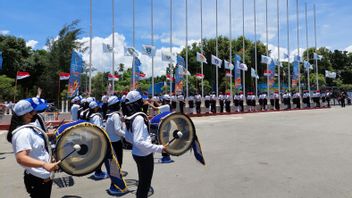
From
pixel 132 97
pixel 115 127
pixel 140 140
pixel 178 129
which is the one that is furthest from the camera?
pixel 115 127

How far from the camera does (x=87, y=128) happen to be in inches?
190

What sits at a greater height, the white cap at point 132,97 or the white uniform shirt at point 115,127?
the white cap at point 132,97

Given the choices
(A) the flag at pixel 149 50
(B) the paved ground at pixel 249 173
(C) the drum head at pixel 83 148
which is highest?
(A) the flag at pixel 149 50

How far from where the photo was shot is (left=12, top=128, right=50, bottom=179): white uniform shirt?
3499 mm

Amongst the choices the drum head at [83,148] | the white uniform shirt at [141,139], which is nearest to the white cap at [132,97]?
the white uniform shirt at [141,139]

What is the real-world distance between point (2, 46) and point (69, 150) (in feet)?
154

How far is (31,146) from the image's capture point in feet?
11.8

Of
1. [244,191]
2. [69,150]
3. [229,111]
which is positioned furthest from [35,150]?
[229,111]

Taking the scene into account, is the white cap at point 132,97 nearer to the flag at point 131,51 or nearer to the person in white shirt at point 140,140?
the person in white shirt at point 140,140

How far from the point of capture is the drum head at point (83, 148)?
4.46m

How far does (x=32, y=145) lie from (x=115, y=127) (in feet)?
8.86

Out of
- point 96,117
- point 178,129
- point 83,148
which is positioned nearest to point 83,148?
point 83,148

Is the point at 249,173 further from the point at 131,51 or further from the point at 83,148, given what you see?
the point at 131,51

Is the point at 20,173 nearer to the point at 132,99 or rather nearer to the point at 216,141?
the point at 132,99
